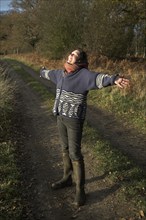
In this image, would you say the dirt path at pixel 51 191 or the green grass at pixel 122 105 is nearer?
the dirt path at pixel 51 191

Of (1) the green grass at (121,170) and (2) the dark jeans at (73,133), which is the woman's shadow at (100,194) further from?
(2) the dark jeans at (73,133)

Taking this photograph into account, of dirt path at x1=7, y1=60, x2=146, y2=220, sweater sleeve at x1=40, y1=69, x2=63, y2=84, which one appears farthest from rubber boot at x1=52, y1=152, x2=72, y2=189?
sweater sleeve at x1=40, y1=69, x2=63, y2=84

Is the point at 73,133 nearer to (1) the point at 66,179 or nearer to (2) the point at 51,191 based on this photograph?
(1) the point at 66,179

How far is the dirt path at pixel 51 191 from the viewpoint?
5355mm

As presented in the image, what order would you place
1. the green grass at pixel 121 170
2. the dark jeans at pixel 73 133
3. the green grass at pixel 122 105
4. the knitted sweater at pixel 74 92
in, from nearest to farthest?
1. the knitted sweater at pixel 74 92
2. the dark jeans at pixel 73 133
3. the green grass at pixel 121 170
4. the green grass at pixel 122 105

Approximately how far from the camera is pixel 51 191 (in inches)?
241

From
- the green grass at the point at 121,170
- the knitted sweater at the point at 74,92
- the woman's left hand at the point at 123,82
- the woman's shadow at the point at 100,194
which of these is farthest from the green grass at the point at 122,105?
the woman's left hand at the point at 123,82

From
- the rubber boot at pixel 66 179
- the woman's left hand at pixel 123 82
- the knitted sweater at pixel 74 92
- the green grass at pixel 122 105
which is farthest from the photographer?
the green grass at pixel 122 105

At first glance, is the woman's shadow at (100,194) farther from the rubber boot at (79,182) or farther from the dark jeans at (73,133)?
the dark jeans at (73,133)

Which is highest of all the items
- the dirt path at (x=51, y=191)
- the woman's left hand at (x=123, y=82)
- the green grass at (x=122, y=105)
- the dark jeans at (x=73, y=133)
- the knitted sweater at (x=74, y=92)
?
the woman's left hand at (x=123, y=82)

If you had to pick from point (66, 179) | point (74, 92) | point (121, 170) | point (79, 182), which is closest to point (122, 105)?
point (121, 170)

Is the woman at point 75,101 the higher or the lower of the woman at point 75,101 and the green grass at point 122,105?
the higher

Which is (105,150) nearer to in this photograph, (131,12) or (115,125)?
(115,125)

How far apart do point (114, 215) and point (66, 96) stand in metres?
1.91
